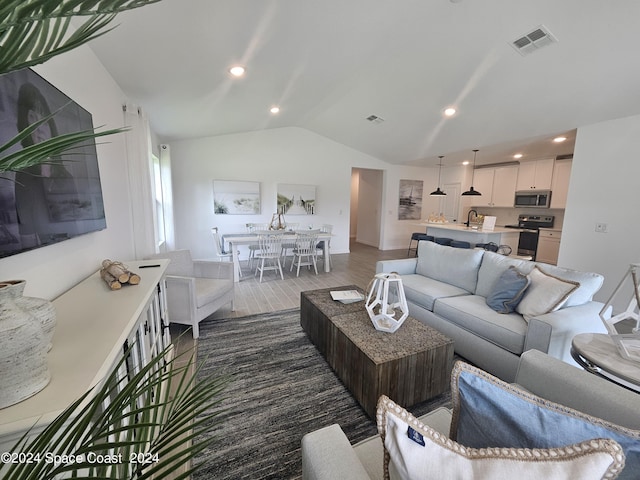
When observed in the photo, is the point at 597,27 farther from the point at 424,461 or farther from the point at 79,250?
the point at 79,250

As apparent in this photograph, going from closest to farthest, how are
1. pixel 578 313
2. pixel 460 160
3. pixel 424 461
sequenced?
1. pixel 424 461
2. pixel 578 313
3. pixel 460 160

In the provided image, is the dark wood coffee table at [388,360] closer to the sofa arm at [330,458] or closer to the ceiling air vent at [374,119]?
the sofa arm at [330,458]

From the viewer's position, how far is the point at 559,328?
1.83 m

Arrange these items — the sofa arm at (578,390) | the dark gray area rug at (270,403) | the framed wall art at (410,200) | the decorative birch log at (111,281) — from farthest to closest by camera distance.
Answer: the framed wall art at (410,200) → the decorative birch log at (111,281) → the dark gray area rug at (270,403) → the sofa arm at (578,390)

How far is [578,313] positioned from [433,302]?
3.43 feet

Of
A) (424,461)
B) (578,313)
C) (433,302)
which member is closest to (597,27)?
(578,313)

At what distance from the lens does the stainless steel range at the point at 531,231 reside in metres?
6.25

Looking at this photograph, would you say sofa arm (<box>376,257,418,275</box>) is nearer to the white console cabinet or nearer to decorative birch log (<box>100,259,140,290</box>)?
the white console cabinet

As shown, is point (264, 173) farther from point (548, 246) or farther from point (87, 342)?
point (548, 246)

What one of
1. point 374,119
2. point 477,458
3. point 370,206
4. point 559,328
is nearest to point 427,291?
point 559,328

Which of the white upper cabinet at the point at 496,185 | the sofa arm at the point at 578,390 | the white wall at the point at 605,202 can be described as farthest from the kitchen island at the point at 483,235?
the sofa arm at the point at 578,390

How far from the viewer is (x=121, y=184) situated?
275cm

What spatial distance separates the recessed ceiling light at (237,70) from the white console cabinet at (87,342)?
2109 mm

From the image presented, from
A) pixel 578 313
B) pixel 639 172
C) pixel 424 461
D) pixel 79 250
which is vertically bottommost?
pixel 578 313
